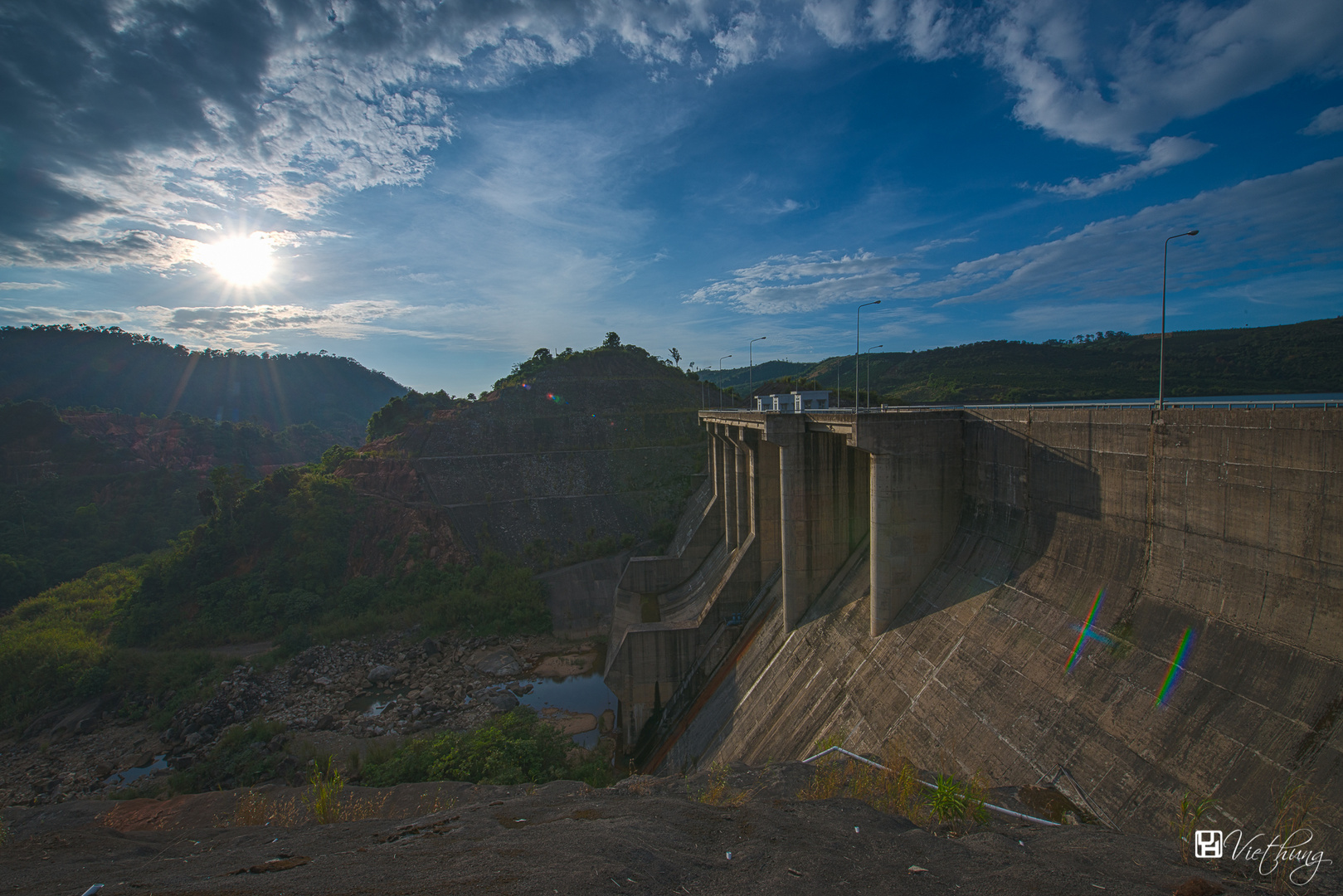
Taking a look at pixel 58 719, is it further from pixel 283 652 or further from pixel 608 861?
pixel 608 861

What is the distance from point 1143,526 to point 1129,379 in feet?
144

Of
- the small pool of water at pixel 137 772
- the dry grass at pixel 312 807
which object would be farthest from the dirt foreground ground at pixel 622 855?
the small pool of water at pixel 137 772

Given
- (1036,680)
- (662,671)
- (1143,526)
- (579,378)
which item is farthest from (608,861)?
(579,378)

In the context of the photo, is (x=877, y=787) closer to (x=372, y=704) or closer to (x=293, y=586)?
(x=372, y=704)

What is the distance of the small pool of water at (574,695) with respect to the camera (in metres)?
29.4

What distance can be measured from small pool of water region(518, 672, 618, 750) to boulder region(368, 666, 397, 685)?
7.51 metres

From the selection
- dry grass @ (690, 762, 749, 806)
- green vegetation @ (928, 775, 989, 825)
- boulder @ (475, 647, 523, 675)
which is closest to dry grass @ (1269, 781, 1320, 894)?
green vegetation @ (928, 775, 989, 825)

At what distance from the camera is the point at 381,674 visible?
31.9 m

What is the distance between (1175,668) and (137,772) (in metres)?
36.7

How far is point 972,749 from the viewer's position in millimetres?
11992

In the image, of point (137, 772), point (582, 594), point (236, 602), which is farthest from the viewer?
point (582, 594)

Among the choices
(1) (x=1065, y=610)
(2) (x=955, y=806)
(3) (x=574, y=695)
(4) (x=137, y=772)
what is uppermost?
(1) (x=1065, y=610)

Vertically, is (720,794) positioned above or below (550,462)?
below

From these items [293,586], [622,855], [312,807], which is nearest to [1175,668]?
[622,855]
